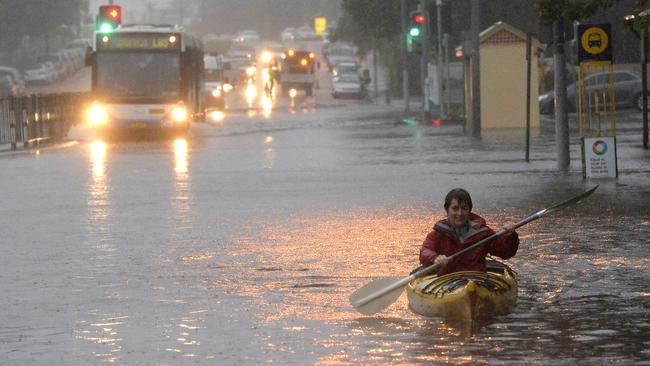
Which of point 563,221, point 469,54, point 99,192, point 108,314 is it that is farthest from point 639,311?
point 469,54

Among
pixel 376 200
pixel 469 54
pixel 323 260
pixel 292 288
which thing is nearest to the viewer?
pixel 292 288

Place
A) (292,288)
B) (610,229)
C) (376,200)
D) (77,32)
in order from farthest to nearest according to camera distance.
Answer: (77,32), (376,200), (610,229), (292,288)

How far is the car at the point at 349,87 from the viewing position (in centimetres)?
8188

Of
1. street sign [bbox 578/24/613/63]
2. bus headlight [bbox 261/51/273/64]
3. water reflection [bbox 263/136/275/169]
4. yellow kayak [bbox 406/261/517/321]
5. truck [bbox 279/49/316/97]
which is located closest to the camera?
yellow kayak [bbox 406/261/517/321]

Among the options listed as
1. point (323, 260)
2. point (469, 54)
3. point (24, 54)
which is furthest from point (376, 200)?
point (24, 54)

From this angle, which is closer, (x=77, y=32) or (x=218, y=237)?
(x=218, y=237)

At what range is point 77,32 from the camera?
16238 centimetres

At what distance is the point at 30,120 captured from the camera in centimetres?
4028

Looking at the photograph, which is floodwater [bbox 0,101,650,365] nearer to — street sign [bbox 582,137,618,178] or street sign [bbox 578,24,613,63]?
street sign [bbox 582,137,618,178]

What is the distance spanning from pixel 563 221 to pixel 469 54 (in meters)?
22.4

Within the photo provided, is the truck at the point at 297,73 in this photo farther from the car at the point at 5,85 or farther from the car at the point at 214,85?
the car at the point at 5,85

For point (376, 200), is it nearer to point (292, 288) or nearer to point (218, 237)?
point (218, 237)

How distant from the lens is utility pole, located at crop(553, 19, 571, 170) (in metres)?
27.1

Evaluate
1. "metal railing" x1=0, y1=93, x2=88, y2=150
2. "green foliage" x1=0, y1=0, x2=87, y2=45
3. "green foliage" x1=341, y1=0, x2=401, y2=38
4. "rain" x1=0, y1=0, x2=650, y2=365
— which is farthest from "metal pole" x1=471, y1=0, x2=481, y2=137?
"green foliage" x1=0, y1=0, x2=87, y2=45
